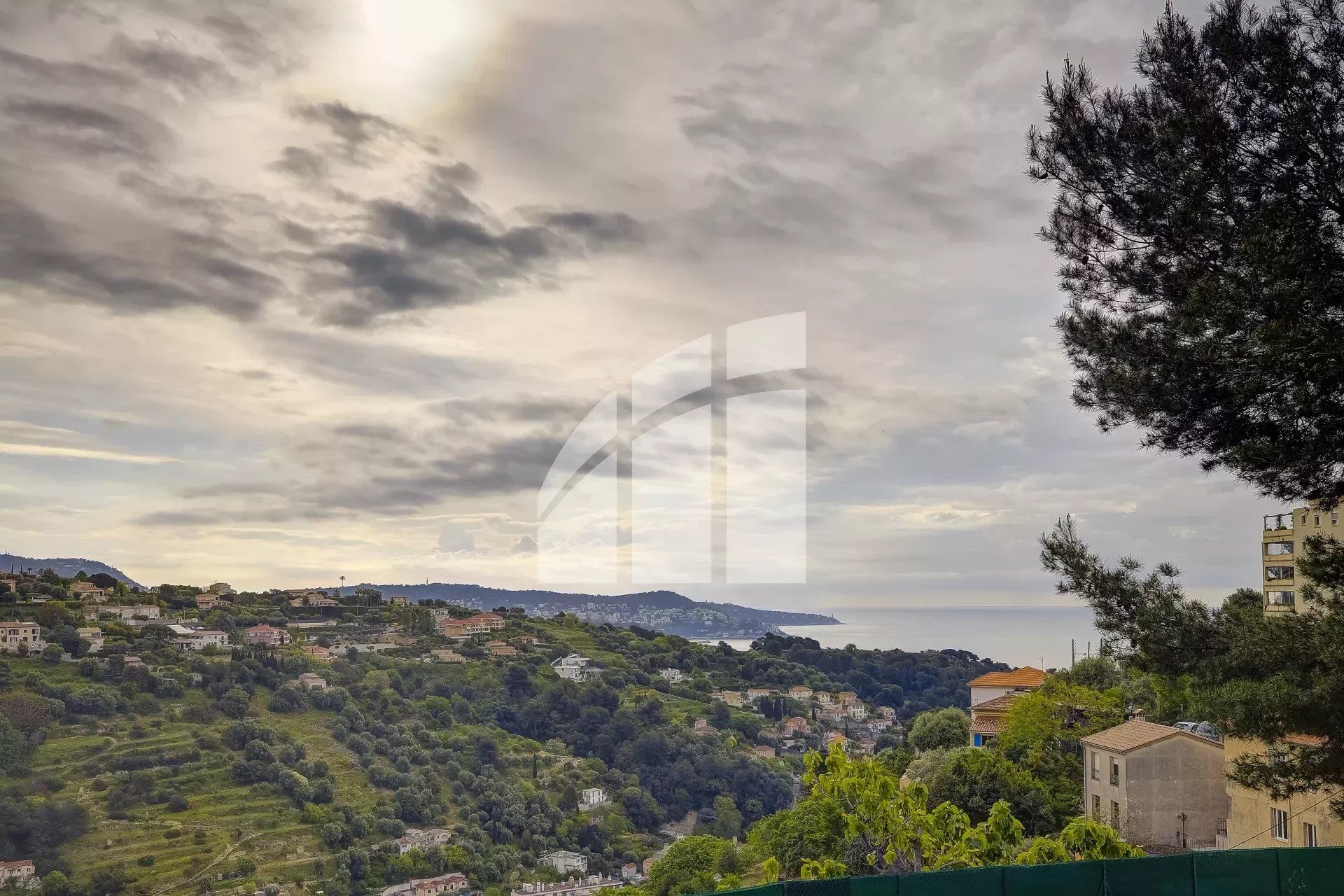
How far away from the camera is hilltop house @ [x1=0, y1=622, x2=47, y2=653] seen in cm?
5419

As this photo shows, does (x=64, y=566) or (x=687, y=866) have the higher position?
(x=64, y=566)

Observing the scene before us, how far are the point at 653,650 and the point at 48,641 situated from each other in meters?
37.9

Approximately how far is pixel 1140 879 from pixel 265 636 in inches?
2531

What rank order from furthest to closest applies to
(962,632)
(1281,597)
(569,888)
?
(962,632) → (569,888) → (1281,597)

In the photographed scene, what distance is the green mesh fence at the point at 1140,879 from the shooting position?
6.34m

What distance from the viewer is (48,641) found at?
55062 millimetres

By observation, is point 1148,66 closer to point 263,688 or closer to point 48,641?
point 263,688

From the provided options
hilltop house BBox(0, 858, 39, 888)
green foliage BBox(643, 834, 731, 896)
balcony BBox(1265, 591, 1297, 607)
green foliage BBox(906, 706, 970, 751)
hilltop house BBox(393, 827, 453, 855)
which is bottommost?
hilltop house BBox(0, 858, 39, 888)

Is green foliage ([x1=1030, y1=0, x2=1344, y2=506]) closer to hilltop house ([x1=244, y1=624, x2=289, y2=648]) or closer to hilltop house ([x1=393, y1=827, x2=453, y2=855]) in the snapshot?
hilltop house ([x1=393, y1=827, x2=453, y2=855])

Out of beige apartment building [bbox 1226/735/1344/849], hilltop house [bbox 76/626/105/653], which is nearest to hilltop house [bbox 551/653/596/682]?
hilltop house [bbox 76/626/105/653]

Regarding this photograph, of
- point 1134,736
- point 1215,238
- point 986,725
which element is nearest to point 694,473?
point 986,725

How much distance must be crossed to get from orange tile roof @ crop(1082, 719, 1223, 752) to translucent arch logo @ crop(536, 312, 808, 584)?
12.3m

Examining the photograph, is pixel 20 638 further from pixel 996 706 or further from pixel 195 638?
pixel 996 706

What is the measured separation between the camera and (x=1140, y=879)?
683 centimetres
